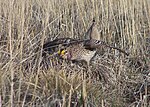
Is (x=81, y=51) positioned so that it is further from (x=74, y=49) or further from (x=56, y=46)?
(x=56, y=46)

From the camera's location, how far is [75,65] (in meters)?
3.04

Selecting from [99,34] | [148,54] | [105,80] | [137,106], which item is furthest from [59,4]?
[137,106]

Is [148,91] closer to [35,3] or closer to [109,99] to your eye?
[109,99]

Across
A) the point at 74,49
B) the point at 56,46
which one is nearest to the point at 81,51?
the point at 74,49

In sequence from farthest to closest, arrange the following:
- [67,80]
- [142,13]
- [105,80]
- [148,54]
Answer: [142,13], [148,54], [105,80], [67,80]

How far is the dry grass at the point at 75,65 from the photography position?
7.41ft

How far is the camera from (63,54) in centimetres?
301

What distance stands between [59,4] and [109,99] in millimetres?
2026

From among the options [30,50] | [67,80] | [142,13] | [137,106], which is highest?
[142,13]

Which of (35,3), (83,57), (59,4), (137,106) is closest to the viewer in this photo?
(137,106)

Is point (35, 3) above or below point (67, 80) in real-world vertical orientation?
above

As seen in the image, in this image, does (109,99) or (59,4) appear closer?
(109,99)

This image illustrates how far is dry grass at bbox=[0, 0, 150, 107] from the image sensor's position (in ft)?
7.41

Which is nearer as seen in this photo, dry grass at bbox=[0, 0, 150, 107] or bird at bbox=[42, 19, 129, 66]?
dry grass at bbox=[0, 0, 150, 107]
